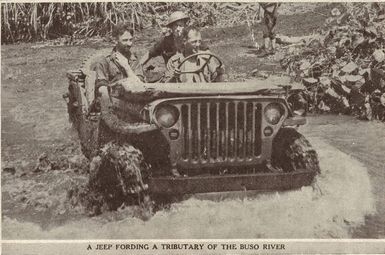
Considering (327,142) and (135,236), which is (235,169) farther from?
(327,142)

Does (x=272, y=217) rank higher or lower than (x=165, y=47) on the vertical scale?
lower

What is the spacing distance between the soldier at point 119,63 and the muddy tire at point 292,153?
1024 millimetres

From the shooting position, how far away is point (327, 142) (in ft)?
14.9

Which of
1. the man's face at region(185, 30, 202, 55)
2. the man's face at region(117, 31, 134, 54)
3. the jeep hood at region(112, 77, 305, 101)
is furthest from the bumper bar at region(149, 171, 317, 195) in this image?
the man's face at region(117, 31, 134, 54)

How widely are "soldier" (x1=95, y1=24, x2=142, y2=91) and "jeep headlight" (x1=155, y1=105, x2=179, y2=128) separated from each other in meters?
0.71

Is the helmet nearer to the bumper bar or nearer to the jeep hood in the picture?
the jeep hood

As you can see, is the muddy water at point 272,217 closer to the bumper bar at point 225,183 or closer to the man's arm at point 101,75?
the bumper bar at point 225,183

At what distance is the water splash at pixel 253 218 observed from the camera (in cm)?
368

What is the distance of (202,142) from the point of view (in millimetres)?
3533

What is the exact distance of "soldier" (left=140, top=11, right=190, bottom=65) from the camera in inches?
168

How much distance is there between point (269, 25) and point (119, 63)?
4.79 feet

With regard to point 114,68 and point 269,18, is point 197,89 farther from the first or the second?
point 269,18

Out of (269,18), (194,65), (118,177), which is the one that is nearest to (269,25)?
(269,18)

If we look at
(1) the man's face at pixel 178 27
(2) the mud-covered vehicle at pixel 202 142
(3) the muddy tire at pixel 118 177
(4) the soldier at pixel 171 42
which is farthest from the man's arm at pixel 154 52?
(3) the muddy tire at pixel 118 177
